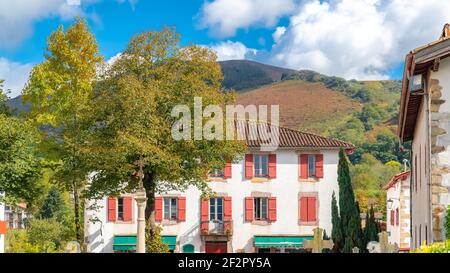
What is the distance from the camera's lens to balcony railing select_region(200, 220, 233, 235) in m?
45.3

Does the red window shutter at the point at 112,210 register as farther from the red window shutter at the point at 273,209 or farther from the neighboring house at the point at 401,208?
the neighboring house at the point at 401,208

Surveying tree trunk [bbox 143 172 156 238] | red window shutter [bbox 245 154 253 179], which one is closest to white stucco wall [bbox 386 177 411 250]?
red window shutter [bbox 245 154 253 179]

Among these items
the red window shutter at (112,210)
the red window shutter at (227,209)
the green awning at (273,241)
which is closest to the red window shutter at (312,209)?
the green awning at (273,241)

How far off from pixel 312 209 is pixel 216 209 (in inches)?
211

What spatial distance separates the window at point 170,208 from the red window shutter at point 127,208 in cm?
193

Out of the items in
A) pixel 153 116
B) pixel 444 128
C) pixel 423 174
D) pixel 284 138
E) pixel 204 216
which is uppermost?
pixel 153 116

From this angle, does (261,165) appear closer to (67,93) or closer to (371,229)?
(371,229)

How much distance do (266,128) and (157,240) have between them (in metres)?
16.8

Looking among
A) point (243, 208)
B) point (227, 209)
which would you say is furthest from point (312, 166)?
point (227, 209)

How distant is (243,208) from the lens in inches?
1821

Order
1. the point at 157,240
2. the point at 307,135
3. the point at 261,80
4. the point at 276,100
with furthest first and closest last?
the point at 261,80, the point at 276,100, the point at 307,135, the point at 157,240
